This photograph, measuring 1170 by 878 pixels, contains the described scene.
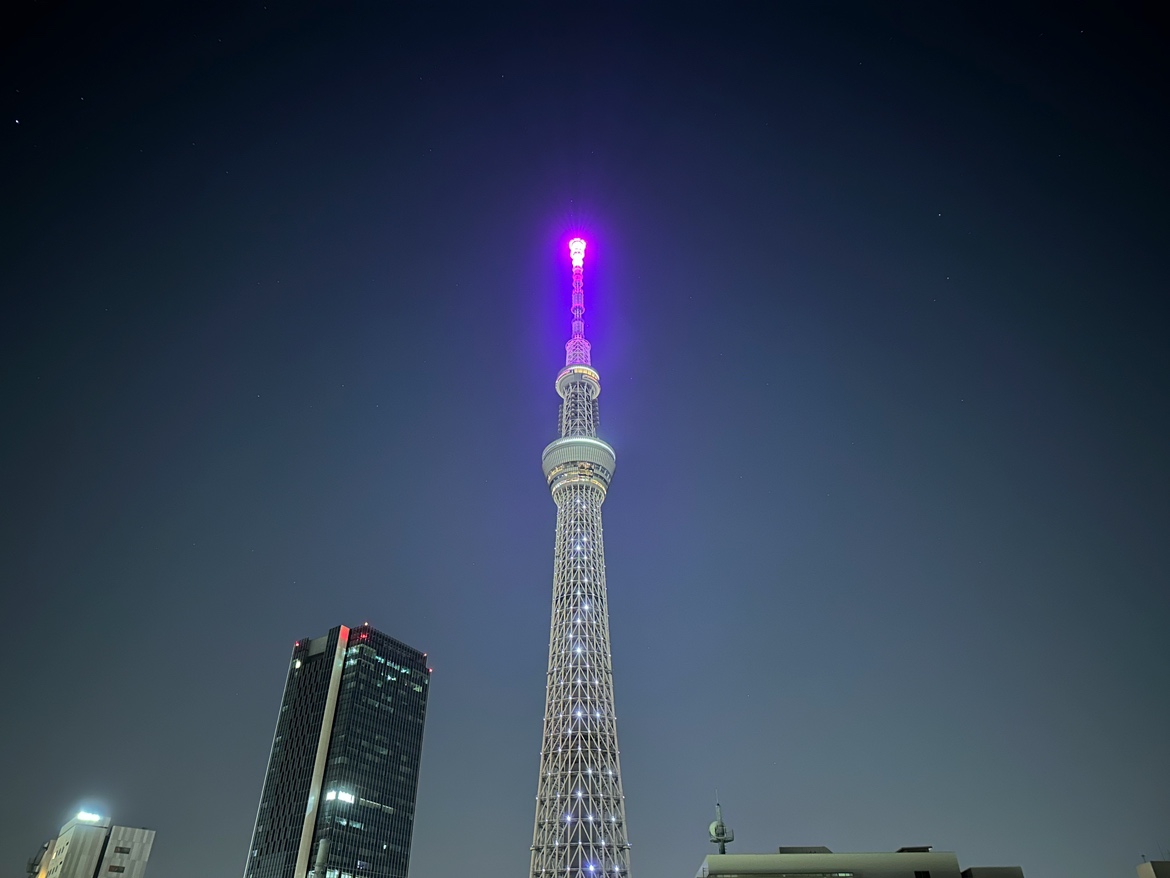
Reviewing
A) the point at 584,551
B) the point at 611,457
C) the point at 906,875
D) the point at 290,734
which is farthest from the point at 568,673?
the point at 290,734

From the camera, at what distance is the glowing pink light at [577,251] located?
4911 inches

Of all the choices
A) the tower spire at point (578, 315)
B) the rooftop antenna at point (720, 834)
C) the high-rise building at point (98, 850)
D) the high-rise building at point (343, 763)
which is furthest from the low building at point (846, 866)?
the high-rise building at point (98, 850)

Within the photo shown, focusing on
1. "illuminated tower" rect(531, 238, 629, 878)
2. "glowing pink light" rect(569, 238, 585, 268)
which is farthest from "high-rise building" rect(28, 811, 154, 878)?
"glowing pink light" rect(569, 238, 585, 268)

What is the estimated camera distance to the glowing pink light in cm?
12475

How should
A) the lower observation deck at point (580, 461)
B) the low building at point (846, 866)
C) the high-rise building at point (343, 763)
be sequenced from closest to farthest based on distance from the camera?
the low building at point (846, 866) < the lower observation deck at point (580, 461) < the high-rise building at point (343, 763)

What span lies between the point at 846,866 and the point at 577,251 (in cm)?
8586

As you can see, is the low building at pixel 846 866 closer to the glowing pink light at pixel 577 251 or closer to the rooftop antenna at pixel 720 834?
the rooftop antenna at pixel 720 834

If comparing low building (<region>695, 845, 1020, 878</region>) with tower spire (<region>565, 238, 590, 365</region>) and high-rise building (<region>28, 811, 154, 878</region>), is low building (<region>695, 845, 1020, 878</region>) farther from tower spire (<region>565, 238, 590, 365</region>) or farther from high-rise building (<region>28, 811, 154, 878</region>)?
high-rise building (<region>28, 811, 154, 878</region>)

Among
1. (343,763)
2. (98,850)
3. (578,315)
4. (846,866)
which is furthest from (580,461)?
(98,850)

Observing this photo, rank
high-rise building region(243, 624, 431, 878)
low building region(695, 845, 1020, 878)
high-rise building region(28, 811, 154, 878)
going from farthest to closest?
high-rise building region(243, 624, 431, 878) → high-rise building region(28, 811, 154, 878) → low building region(695, 845, 1020, 878)

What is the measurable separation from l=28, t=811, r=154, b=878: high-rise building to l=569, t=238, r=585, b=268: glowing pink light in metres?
119

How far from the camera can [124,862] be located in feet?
459

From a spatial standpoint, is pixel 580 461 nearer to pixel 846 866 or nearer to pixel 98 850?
pixel 846 866

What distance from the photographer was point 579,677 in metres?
96.3
